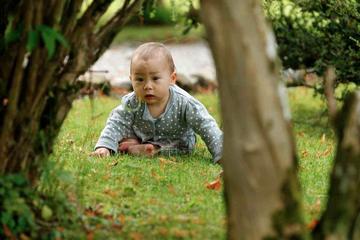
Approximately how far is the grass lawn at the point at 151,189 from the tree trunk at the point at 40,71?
16 centimetres

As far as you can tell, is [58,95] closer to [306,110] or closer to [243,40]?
[243,40]

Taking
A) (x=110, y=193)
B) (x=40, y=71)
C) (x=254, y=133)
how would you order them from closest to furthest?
(x=254, y=133) → (x=40, y=71) → (x=110, y=193)

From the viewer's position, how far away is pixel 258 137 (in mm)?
3490

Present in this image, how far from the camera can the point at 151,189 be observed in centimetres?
529

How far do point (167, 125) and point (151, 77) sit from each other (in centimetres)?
41

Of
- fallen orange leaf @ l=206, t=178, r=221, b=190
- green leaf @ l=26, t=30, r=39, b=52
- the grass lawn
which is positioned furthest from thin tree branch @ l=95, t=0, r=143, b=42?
fallen orange leaf @ l=206, t=178, r=221, b=190

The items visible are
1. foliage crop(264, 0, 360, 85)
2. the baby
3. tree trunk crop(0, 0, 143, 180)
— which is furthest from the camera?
foliage crop(264, 0, 360, 85)

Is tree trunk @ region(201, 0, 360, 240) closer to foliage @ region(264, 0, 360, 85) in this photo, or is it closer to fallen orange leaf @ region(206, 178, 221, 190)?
fallen orange leaf @ region(206, 178, 221, 190)

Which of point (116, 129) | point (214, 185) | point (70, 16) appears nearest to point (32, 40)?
Result: point (70, 16)

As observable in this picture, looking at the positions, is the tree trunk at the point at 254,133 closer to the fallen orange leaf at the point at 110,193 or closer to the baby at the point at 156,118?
the fallen orange leaf at the point at 110,193

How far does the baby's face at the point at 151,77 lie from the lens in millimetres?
6531

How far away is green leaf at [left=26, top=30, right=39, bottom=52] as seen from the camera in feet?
12.3

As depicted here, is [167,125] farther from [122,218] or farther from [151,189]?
[122,218]

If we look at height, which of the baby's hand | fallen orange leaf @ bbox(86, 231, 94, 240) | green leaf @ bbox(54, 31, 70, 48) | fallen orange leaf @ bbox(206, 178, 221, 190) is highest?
green leaf @ bbox(54, 31, 70, 48)
